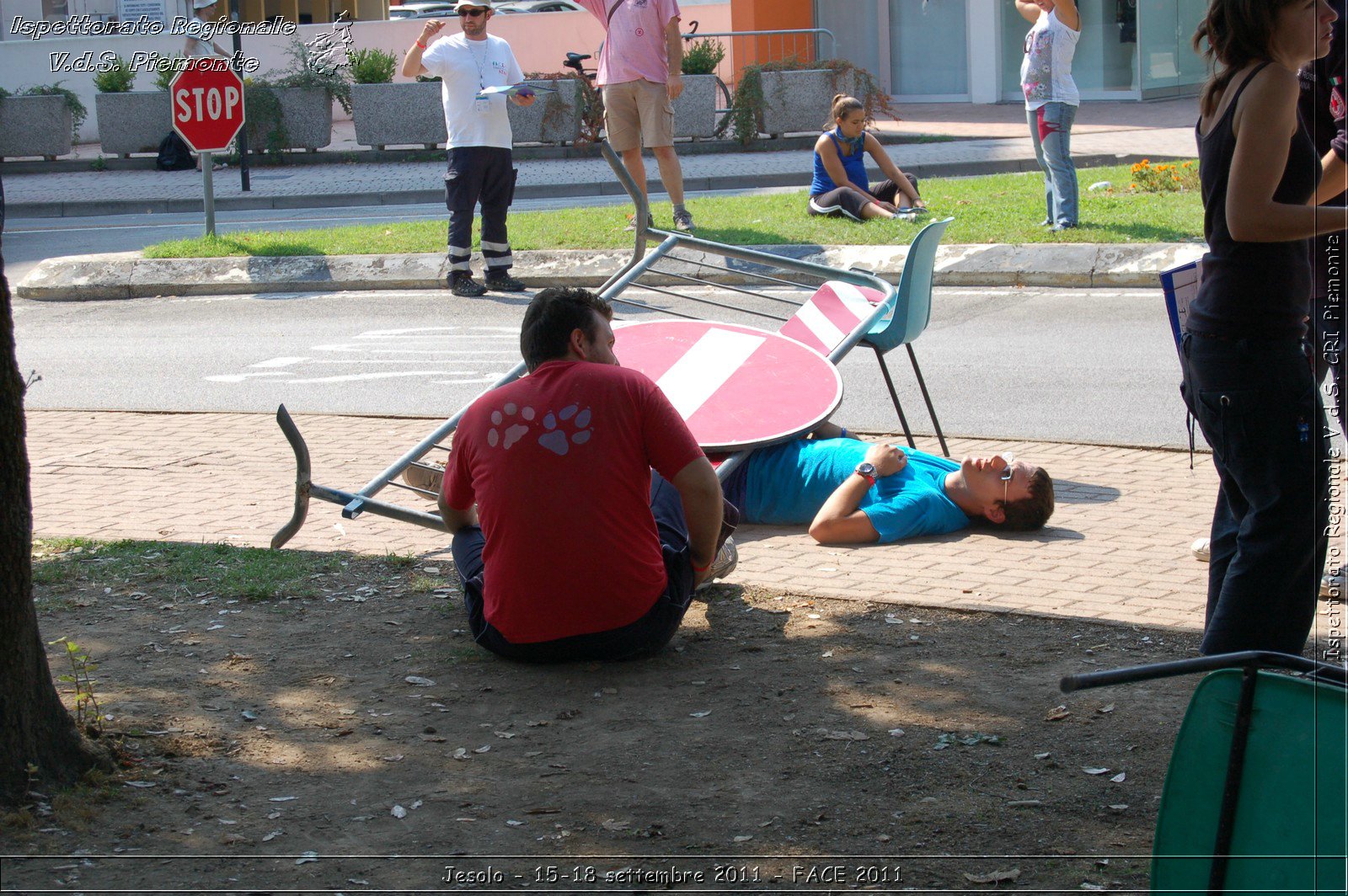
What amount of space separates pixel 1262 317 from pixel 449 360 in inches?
259

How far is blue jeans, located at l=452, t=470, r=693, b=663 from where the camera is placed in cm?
424

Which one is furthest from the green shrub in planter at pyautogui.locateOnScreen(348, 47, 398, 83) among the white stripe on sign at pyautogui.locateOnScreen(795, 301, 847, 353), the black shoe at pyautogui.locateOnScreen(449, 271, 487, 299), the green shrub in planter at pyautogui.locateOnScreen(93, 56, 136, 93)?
the white stripe on sign at pyautogui.locateOnScreen(795, 301, 847, 353)

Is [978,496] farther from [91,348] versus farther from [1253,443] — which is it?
[91,348]

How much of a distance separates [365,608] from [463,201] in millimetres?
6807

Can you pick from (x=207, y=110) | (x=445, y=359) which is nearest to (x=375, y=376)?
(x=445, y=359)

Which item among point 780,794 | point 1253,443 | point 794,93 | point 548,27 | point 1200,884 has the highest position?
point 548,27

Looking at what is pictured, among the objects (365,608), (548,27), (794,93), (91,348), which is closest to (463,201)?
Result: (91,348)

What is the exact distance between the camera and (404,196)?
58.9 feet

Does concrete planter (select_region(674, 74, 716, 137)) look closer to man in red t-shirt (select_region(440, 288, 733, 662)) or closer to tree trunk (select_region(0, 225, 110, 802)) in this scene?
man in red t-shirt (select_region(440, 288, 733, 662))

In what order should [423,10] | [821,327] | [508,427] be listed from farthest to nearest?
[423,10]
[821,327]
[508,427]

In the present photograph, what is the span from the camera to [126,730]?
12.3ft

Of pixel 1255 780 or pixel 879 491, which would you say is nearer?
pixel 1255 780

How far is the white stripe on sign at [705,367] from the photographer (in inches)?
238

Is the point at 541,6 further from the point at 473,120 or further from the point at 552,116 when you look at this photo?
the point at 473,120
